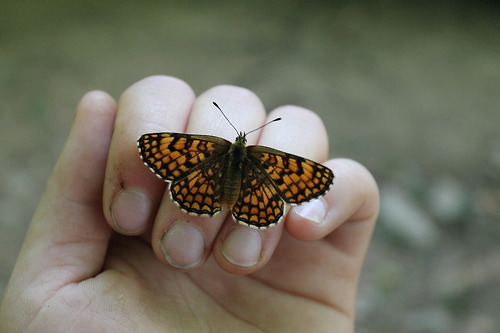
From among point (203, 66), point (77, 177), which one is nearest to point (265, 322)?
point (77, 177)

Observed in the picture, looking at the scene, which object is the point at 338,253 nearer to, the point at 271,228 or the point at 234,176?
the point at 271,228

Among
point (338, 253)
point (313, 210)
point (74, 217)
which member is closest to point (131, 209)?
point (74, 217)

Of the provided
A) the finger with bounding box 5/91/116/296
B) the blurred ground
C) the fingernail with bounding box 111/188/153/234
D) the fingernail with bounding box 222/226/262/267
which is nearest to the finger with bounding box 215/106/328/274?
the fingernail with bounding box 222/226/262/267

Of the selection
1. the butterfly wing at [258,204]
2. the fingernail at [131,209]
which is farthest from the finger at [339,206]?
the fingernail at [131,209]

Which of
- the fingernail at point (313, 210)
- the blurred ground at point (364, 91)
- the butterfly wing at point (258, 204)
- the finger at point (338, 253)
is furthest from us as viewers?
the blurred ground at point (364, 91)

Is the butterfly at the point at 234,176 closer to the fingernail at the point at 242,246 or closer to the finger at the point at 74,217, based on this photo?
the fingernail at the point at 242,246

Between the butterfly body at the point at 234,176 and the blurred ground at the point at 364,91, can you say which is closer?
the butterfly body at the point at 234,176

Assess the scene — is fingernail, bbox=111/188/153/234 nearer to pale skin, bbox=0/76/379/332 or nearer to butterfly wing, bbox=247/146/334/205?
pale skin, bbox=0/76/379/332
